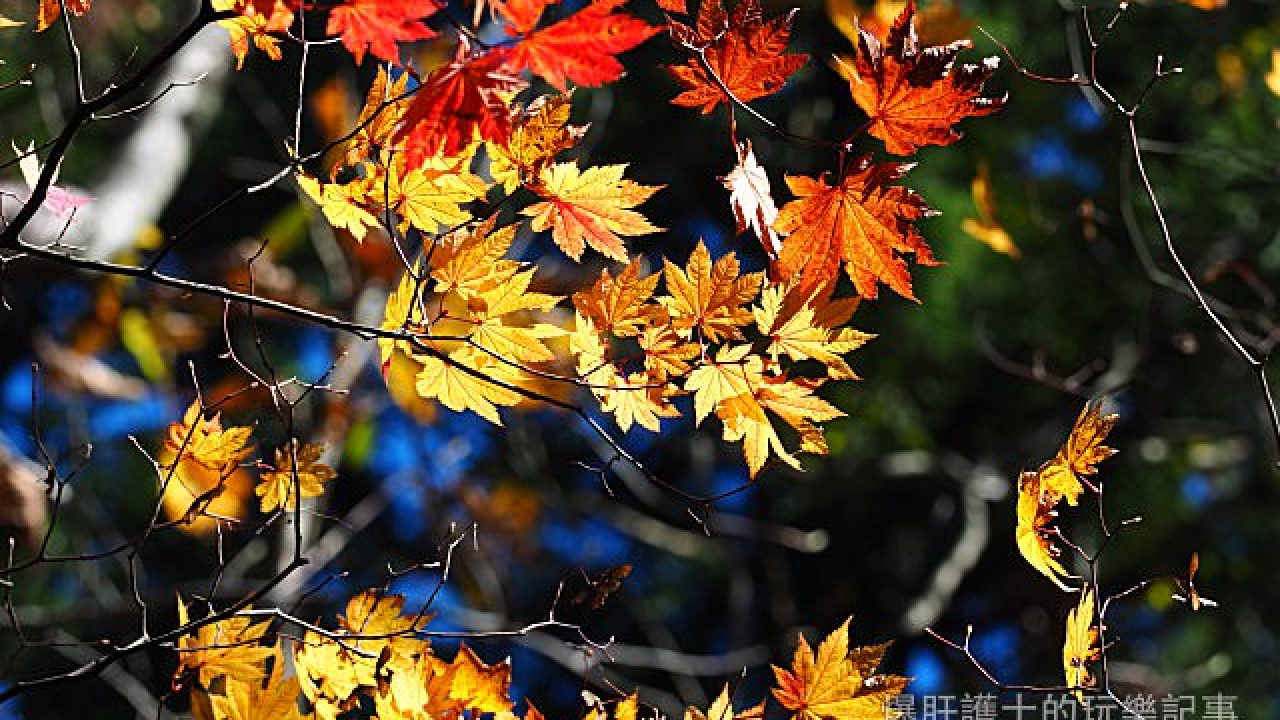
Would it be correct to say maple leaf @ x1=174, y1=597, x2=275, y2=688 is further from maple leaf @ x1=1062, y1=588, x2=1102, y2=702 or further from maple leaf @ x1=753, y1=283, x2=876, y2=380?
maple leaf @ x1=1062, y1=588, x2=1102, y2=702

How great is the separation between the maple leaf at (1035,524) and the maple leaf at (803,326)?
0.13m

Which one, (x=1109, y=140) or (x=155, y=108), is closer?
(x=155, y=108)

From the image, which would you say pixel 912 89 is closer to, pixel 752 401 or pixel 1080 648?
pixel 752 401

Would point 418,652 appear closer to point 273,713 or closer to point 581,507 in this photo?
point 273,713

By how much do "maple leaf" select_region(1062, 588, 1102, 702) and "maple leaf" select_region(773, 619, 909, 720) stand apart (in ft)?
0.38

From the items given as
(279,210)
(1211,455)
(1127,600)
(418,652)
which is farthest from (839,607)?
(418,652)

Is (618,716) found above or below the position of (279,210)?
above

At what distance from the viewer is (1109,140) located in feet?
9.60

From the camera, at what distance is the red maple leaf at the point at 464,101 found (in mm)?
603

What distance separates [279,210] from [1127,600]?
8.96 feet

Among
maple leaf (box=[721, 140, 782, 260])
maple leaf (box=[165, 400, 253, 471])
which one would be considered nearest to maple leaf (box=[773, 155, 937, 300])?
maple leaf (box=[721, 140, 782, 260])

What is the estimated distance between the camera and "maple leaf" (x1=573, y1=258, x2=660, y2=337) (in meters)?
0.77

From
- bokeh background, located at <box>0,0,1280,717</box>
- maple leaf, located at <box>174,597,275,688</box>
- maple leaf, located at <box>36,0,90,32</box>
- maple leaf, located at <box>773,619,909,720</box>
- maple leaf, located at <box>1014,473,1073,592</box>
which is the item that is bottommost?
bokeh background, located at <box>0,0,1280,717</box>

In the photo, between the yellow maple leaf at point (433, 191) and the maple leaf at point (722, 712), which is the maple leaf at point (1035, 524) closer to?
the maple leaf at point (722, 712)
